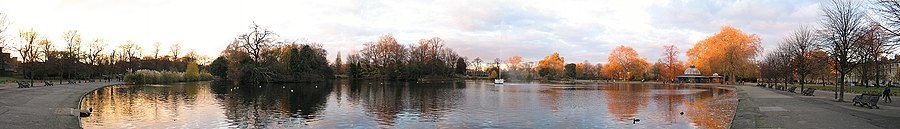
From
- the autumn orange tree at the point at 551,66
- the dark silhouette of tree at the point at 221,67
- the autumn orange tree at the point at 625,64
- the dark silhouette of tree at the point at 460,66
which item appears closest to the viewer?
the dark silhouette of tree at the point at 221,67

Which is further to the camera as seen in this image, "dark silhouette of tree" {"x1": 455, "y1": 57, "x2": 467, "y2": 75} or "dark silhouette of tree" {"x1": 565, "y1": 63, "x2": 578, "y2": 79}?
"dark silhouette of tree" {"x1": 455, "y1": 57, "x2": 467, "y2": 75}

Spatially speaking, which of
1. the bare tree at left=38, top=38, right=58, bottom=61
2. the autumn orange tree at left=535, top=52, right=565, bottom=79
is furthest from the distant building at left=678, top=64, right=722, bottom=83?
the bare tree at left=38, top=38, right=58, bottom=61

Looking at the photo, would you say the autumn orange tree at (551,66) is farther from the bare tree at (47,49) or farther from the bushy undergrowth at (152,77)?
the bare tree at (47,49)

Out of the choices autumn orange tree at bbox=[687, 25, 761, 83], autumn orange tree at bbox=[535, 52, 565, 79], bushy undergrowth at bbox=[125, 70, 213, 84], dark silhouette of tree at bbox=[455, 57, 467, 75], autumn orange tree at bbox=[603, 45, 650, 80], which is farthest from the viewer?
dark silhouette of tree at bbox=[455, 57, 467, 75]

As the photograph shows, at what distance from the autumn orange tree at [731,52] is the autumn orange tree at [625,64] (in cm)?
2071

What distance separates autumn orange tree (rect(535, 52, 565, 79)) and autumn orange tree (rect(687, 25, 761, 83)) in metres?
34.3

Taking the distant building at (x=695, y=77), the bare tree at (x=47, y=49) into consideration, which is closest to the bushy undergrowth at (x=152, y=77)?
the bare tree at (x=47, y=49)

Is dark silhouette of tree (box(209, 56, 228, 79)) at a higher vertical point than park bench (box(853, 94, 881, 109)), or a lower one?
higher

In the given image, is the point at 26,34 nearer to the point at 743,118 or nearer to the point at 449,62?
the point at 743,118

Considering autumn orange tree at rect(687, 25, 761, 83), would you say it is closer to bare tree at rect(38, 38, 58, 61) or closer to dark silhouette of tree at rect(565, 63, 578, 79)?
dark silhouette of tree at rect(565, 63, 578, 79)

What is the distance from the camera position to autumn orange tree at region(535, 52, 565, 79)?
3947 inches

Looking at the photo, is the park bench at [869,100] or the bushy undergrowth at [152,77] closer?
the park bench at [869,100]

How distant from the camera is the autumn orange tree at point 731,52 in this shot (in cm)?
6244

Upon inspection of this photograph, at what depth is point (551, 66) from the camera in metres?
104
